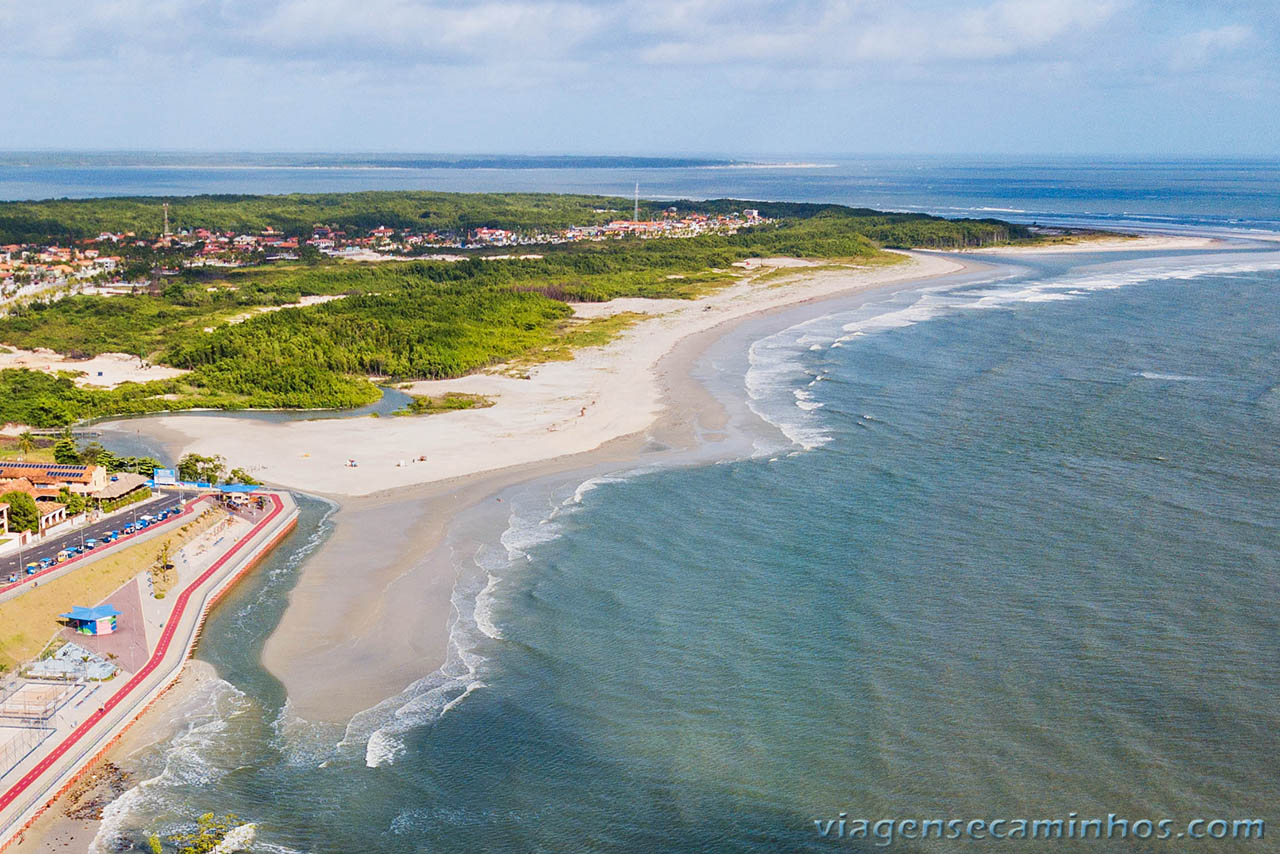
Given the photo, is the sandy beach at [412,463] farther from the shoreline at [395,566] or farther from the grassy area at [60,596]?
the grassy area at [60,596]

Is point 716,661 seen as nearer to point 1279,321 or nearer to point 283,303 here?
point 1279,321

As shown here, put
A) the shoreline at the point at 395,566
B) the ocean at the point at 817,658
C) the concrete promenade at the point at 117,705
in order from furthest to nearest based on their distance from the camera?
the shoreline at the point at 395,566, the concrete promenade at the point at 117,705, the ocean at the point at 817,658

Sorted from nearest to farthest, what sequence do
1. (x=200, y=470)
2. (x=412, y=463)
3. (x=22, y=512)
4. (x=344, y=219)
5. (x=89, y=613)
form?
(x=89, y=613) < (x=22, y=512) < (x=200, y=470) < (x=412, y=463) < (x=344, y=219)

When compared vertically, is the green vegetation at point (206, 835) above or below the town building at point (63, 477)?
below

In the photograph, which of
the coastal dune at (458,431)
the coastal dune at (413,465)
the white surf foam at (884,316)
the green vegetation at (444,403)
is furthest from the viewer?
the green vegetation at (444,403)

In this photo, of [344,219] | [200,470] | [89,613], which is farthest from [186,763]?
[344,219]

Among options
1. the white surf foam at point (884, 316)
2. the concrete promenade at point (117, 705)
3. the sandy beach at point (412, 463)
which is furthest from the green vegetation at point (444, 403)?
the concrete promenade at point (117, 705)

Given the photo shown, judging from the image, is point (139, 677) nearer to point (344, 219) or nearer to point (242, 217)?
point (344, 219)
